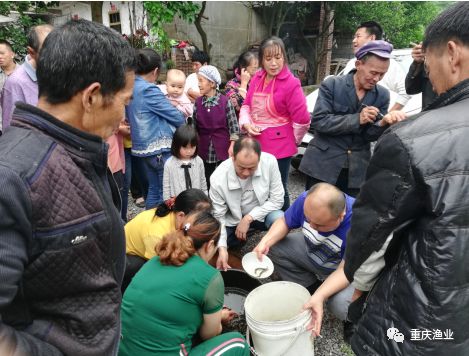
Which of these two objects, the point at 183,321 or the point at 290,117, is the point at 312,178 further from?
the point at 183,321

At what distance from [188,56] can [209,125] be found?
24.3 ft

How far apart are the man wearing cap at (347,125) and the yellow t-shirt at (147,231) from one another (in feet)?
4.67

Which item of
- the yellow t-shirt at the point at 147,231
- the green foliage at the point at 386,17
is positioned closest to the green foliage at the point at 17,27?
the yellow t-shirt at the point at 147,231

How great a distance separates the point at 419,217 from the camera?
4.49 ft

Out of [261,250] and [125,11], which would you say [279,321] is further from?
[125,11]

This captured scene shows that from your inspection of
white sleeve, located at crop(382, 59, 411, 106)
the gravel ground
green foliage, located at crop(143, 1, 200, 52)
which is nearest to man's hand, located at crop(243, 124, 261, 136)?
white sleeve, located at crop(382, 59, 411, 106)

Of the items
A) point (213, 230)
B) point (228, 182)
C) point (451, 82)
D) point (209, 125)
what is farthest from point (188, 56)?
point (451, 82)

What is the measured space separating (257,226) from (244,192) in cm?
43

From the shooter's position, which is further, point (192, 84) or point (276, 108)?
point (192, 84)

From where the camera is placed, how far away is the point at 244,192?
3.52 meters

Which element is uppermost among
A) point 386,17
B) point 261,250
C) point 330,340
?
point 386,17

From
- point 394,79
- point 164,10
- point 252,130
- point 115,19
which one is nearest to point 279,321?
point 252,130

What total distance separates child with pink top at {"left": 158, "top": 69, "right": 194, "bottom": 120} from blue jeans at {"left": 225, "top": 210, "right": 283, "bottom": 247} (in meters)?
1.61

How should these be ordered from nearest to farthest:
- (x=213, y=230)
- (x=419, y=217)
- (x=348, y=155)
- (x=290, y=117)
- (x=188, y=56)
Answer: (x=419, y=217)
(x=213, y=230)
(x=348, y=155)
(x=290, y=117)
(x=188, y=56)
